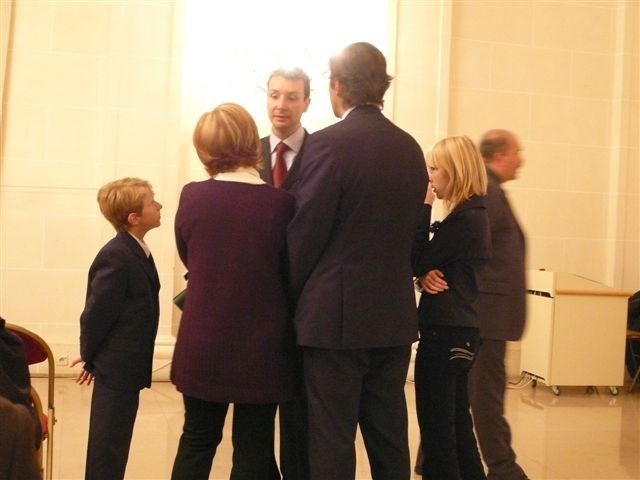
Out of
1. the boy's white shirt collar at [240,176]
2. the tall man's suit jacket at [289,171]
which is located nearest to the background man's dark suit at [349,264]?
the boy's white shirt collar at [240,176]

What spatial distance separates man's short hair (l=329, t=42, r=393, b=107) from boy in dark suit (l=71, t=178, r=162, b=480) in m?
0.88

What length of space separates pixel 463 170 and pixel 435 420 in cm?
85

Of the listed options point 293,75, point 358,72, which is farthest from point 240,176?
point 293,75

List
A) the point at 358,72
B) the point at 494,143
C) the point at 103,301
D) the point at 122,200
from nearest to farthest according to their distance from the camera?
the point at 358,72 < the point at 103,301 < the point at 122,200 < the point at 494,143

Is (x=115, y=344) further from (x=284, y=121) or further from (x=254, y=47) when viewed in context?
(x=254, y=47)

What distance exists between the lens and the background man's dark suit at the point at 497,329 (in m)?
3.21

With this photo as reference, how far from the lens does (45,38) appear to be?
5664mm

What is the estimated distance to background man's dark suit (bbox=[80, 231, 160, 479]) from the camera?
258 centimetres

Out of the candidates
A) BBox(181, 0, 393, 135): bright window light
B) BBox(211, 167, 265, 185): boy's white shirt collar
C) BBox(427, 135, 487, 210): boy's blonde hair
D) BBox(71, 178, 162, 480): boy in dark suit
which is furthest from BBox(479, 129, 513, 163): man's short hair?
BBox(181, 0, 393, 135): bright window light

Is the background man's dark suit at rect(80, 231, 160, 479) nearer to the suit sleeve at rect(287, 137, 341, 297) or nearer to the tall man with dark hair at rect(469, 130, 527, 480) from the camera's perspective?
the suit sleeve at rect(287, 137, 341, 297)

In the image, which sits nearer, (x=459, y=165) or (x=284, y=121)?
(x=459, y=165)

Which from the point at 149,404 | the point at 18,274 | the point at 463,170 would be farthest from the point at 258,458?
the point at 18,274

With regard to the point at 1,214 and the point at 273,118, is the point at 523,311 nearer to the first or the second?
the point at 273,118

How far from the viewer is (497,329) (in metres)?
3.22
